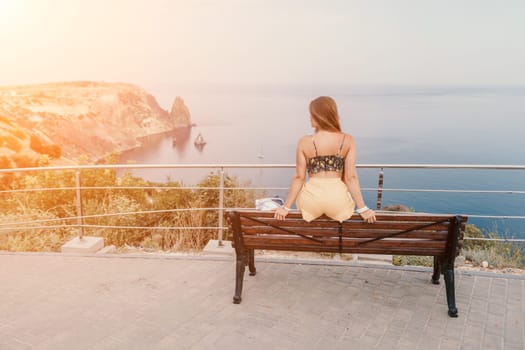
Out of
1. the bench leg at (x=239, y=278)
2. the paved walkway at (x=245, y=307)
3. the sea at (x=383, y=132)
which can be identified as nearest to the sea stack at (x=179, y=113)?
the sea at (x=383, y=132)

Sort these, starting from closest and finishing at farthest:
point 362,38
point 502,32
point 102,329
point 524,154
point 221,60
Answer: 1. point 102,329
2. point 502,32
3. point 362,38
4. point 221,60
5. point 524,154

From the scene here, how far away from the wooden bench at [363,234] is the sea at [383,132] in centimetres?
7318

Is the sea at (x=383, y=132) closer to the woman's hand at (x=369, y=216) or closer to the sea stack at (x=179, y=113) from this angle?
the sea stack at (x=179, y=113)

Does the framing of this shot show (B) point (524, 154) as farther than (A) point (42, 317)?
Yes

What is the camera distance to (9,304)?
12.6 ft

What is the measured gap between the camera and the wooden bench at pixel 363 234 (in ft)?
11.4

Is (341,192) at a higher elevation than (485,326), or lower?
higher

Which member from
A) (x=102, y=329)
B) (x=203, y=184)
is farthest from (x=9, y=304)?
(x=203, y=184)

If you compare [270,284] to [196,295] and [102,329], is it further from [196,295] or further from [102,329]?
[102,329]

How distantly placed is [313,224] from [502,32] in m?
68.1

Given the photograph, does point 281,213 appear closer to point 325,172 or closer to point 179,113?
point 325,172

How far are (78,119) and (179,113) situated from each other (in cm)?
2891

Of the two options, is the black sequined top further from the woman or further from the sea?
the sea

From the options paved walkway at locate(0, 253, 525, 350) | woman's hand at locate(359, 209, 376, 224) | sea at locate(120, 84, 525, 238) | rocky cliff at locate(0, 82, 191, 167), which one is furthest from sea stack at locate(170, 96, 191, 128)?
woman's hand at locate(359, 209, 376, 224)
